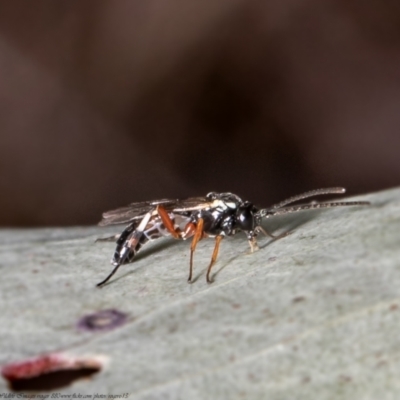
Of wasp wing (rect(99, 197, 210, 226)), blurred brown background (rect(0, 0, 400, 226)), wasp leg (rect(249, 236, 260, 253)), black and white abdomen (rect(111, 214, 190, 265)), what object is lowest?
wasp leg (rect(249, 236, 260, 253))

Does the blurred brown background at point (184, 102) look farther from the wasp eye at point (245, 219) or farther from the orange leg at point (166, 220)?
the orange leg at point (166, 220)

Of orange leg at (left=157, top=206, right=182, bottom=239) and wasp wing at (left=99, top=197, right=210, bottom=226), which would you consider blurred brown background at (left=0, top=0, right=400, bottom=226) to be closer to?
wasp wing at (left=99, top=197, right=210, bottom=226)

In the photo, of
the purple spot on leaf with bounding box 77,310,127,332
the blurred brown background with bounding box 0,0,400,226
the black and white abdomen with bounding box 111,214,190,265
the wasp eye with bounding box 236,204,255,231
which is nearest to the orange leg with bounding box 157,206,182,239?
the black and white abdomen with bounding box 111,214,190,265

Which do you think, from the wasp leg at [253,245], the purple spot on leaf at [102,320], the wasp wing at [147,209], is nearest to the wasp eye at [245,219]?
the wasp leg at [253,245]

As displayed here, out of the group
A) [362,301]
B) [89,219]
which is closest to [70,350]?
[362,301]

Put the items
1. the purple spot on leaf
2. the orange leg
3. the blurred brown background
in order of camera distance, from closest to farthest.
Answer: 1. the purple spot on leaf
2. the orange leg
3. the blurred brown background
